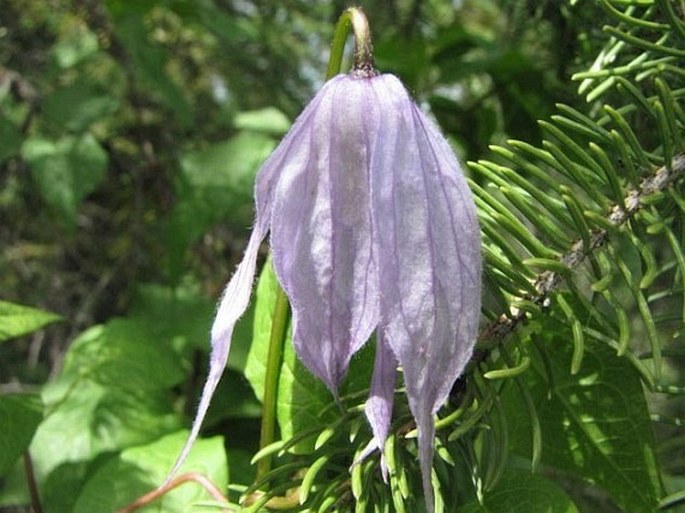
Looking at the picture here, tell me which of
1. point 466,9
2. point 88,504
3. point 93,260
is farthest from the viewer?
point 466,9

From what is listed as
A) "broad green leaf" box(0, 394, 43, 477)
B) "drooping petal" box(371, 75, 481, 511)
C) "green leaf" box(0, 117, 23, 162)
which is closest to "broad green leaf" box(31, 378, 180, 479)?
"broad green leaf" box(0, 394, 43, 477)

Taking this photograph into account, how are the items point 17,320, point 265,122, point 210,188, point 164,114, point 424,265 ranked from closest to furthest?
point 424,265 → point 17,320 → point 210,188 → point 265,122 → point 164,114

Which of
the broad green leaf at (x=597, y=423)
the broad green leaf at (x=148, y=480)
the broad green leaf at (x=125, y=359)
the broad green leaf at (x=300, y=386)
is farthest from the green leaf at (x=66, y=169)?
the broad green leaf at (x=597, y=423)

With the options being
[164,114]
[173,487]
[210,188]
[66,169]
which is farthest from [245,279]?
[164,114]

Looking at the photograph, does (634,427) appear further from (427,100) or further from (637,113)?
(427,100)

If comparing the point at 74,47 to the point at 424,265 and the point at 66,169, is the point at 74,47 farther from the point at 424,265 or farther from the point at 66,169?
the point at 424,265

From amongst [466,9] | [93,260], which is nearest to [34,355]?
[93,260]
